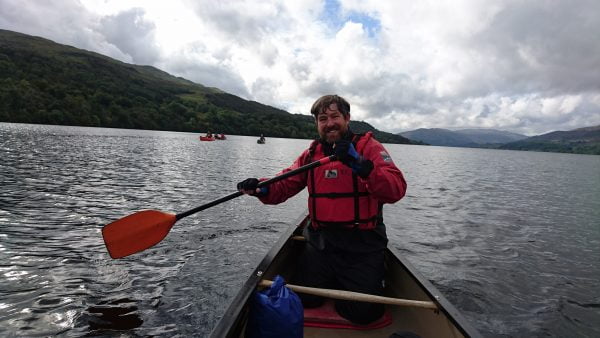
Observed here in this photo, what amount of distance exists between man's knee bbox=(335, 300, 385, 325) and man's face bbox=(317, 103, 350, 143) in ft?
7.59

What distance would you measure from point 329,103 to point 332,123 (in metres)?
0.29

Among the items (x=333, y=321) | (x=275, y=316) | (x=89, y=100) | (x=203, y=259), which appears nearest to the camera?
(x=275, y=316)

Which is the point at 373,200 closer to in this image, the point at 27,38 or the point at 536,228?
the point at 536,228

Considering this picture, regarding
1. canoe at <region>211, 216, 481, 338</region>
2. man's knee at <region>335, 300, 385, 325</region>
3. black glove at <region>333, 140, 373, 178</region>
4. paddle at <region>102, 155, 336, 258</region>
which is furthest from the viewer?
paddle at <region>102, 155, 336, 258</region>

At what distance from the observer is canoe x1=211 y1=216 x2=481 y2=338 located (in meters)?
3.38

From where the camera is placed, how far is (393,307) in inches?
200

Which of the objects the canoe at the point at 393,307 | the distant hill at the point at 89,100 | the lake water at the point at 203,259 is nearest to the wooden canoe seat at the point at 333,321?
Result: the canoe at the point at 393,307

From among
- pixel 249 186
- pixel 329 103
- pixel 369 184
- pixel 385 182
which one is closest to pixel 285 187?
pixel 249 186

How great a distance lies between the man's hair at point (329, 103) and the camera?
186 inches

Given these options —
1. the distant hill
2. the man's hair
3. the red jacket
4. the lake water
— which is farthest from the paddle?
the distant hill

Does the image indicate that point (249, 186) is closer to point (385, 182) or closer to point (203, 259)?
point (385, 182)

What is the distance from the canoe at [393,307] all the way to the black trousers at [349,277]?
28cm

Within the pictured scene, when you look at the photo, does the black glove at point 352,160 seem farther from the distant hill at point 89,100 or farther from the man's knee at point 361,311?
the distant hill at point 89,100

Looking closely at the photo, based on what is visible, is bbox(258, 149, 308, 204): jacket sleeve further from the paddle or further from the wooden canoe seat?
the wooden canoe seat
